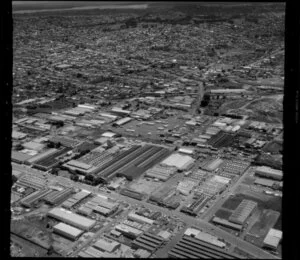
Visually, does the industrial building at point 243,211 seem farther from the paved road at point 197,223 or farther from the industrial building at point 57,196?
the industrial building at point 57,196

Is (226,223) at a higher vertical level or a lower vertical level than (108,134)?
lower

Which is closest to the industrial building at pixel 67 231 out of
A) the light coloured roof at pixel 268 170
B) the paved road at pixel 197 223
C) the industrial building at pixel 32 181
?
the paved road at pixel 197 223

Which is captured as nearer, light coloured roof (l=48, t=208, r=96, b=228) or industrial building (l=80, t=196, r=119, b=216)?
light coloured roof (l=48, t=208, r=96, b=228)

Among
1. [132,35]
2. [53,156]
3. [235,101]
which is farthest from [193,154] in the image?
[132,35]

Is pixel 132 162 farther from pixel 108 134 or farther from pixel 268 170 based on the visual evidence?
pixel 268 170

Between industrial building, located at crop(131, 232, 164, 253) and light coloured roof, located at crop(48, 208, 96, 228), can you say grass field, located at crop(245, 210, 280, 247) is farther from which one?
light coloured roof, located at crop(48, 208, 96, 228)

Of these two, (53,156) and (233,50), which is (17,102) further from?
(233,50)

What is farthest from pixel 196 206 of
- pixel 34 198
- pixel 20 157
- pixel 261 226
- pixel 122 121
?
pixel 122 121

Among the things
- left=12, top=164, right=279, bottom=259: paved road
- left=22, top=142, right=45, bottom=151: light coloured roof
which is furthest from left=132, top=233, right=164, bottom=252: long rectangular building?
left=22, top=142, right=45, bottom=151: light coloured roof
